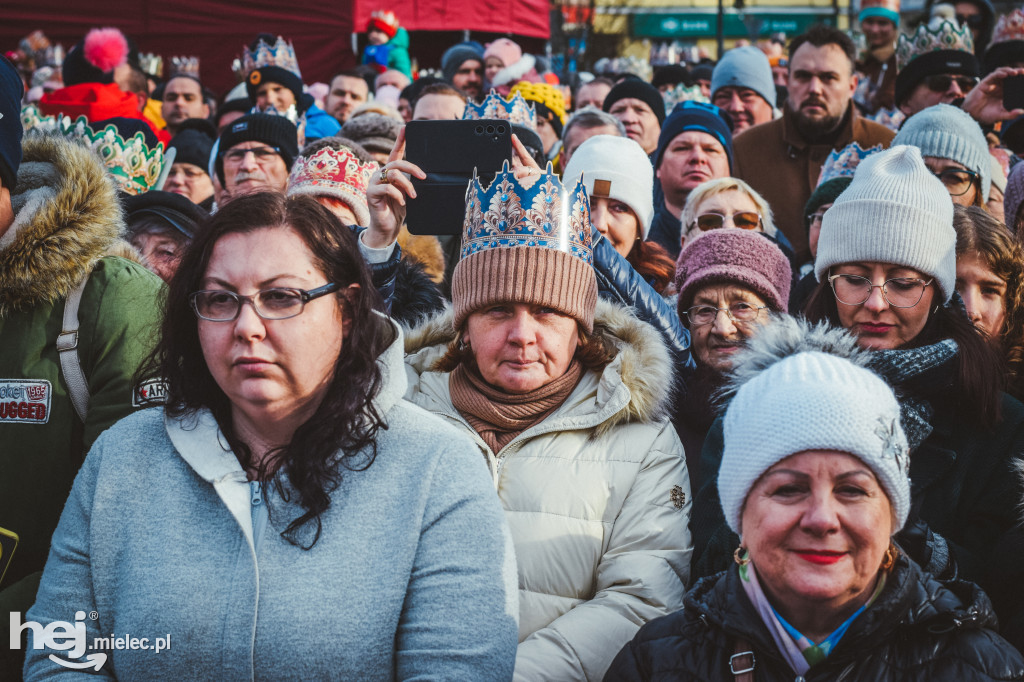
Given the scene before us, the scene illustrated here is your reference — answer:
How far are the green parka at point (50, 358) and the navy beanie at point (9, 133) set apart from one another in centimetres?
19

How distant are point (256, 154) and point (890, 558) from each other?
4601 millimetres

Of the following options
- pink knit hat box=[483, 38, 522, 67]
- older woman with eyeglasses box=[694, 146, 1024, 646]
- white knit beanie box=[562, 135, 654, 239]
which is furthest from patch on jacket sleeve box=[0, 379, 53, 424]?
pink knit hat box=[483, 38, 522, 67]

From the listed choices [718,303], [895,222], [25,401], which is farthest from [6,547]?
[895,222]

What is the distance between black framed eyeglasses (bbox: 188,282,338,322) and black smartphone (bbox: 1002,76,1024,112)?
4.60 metres

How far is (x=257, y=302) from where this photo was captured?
2.32 meters

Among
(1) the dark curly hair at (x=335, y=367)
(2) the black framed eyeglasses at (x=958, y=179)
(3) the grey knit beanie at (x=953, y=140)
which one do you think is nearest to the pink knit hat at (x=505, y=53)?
(3) the grey knit beanie at (x=953, y=140)

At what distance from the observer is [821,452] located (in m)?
2.23

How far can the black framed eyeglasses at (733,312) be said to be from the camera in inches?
147

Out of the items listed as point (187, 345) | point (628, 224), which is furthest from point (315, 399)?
point (628, 224)

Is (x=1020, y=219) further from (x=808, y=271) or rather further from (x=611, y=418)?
(x=611, y=418)

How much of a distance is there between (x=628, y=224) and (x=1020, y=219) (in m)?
1.74

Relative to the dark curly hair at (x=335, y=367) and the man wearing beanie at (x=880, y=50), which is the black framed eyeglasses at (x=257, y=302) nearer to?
the dark curly hair at (x=335, y=367)

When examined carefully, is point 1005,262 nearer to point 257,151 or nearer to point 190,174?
point 257,151

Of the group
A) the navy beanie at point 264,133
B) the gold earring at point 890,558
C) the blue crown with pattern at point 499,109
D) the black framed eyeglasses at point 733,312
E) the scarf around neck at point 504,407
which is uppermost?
the blue crown with pattern at point 499,109
